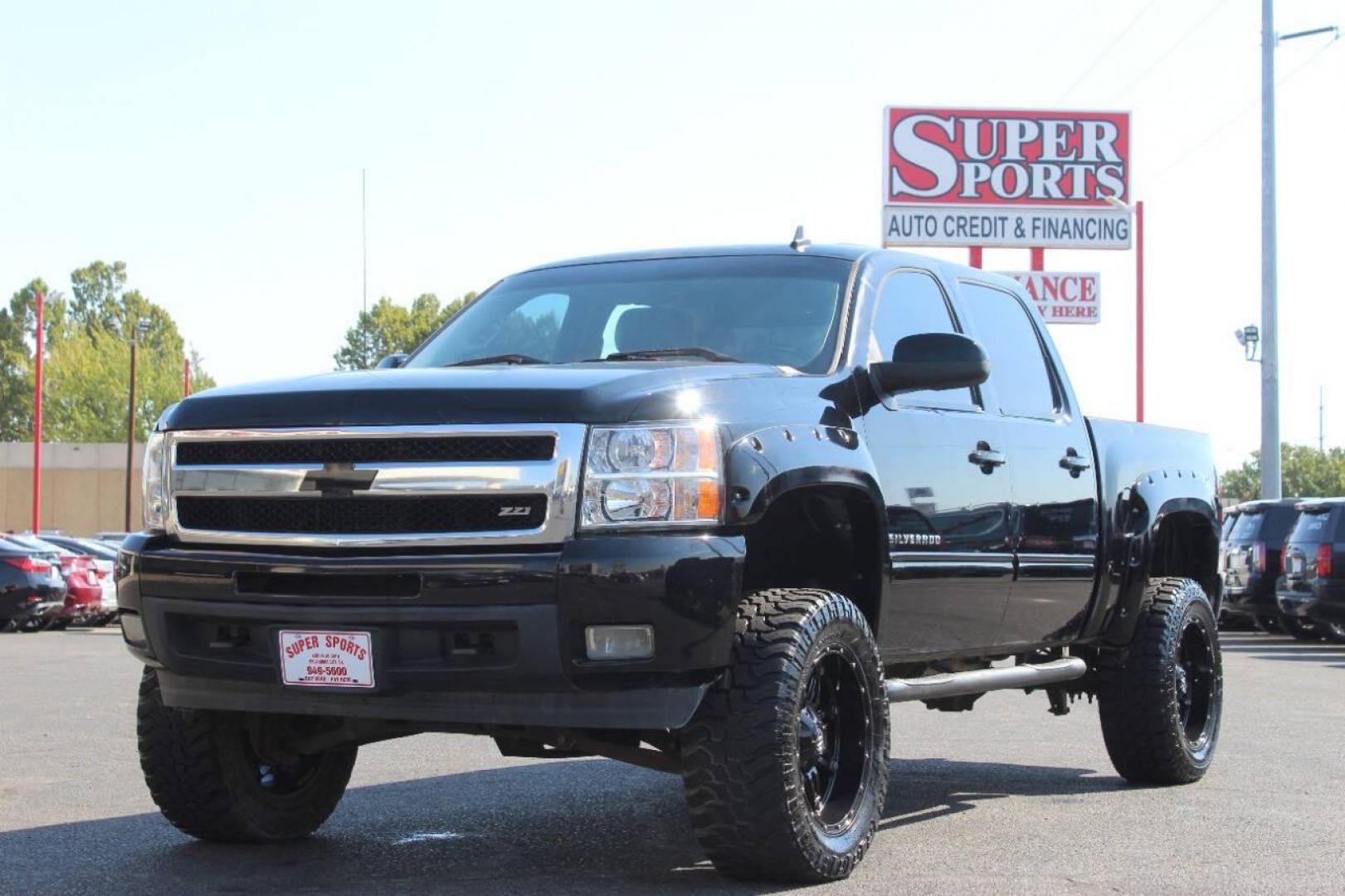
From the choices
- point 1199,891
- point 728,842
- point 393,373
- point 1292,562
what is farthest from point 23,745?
point 1292,562

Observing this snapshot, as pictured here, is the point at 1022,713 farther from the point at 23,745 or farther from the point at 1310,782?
the point at 23,745

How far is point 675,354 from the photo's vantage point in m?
6.48

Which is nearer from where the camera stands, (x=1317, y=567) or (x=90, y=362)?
(x=1317, y=567)

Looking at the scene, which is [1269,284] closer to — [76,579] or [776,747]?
[76,579]

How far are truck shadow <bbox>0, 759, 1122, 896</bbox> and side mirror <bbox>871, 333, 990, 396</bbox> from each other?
60.9 inches

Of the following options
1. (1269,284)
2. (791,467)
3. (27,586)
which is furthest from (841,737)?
(1269,284)

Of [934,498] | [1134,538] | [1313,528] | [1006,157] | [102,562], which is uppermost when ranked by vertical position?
[1006,157]

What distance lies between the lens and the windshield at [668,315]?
6.66 m

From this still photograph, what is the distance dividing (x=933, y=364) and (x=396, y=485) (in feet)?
6.13

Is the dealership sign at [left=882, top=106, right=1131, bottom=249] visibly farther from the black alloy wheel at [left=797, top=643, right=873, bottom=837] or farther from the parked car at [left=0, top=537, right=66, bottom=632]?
the black alloy wheel at [left=797, top=643, right=873, bottom=837]

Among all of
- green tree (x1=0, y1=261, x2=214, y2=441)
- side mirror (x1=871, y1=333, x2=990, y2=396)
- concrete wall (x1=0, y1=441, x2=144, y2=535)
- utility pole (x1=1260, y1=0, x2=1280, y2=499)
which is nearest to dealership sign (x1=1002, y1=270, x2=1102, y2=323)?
utility pole (x1=1260, y1=0, x2=1280, y2=499)

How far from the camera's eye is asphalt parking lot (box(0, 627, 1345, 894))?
598 centimetres

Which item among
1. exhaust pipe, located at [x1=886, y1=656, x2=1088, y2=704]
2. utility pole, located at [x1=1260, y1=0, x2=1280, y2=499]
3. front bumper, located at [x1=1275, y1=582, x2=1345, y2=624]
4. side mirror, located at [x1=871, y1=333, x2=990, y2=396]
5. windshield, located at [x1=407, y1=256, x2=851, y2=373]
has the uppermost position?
utility pole, located at [x1=1260, y1=0, x2=1280, y2=499]

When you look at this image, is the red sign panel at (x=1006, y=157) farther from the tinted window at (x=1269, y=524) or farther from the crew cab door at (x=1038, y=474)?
the crew cab door at (x=1038, y=474)
